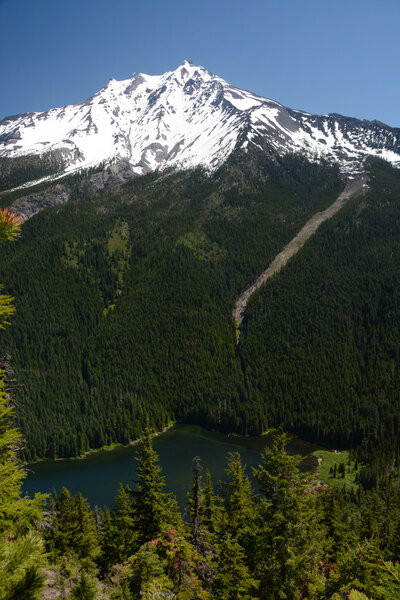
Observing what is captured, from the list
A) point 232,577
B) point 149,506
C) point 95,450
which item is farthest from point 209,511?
point 95,450

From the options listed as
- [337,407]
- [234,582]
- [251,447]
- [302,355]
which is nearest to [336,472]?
[251,447]

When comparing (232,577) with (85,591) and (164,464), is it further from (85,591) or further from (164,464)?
(164,464)

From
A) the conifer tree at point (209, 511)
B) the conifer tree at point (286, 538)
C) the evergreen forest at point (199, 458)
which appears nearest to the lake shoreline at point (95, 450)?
the evergreen forest at point (199, 458)

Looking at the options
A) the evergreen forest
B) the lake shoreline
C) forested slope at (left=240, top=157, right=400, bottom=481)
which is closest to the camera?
the evergreen forest

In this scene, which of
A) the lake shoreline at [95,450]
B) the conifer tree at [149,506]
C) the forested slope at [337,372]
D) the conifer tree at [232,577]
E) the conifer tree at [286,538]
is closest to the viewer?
the conifer tree at [286,538]

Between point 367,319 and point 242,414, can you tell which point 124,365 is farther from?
point 367,319

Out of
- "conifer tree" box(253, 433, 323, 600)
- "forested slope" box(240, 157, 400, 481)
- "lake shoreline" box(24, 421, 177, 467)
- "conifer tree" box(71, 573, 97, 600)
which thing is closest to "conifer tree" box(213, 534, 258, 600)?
"conifer tree" box(253, 433, 323, 600)

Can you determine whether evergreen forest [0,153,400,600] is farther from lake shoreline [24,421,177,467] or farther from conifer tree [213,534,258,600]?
lake shoreline [24,421,177,467]

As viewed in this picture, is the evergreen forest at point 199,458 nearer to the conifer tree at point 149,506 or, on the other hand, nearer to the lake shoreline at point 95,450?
the conifer tree at point 149,506

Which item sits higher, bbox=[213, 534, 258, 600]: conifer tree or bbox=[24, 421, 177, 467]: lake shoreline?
bbox=[213, 534, 258, 600]: conifer tree
